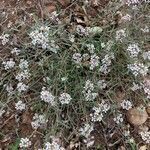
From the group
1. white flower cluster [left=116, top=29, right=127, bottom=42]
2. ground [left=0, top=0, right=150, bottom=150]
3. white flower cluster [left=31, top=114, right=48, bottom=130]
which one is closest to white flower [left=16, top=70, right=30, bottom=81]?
ground [left=0, top=0, right=150, bottom=150]

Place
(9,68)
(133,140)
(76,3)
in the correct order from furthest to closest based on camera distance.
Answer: (76,3), (9,68), (133,140)

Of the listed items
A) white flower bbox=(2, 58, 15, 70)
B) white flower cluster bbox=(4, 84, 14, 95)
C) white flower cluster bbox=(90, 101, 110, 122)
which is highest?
white flower bbox=(2, 58, 15, 70)

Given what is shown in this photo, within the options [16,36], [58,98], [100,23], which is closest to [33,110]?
[58,98]

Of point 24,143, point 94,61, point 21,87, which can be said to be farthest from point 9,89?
point 94,61

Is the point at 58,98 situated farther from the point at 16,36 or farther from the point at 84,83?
the point at 16,36

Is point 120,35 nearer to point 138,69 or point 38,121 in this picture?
point 138,69

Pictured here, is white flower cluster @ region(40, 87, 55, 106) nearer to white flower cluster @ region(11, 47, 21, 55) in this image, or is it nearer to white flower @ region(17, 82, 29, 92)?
white flower @ region(17, 82, 29, 92)

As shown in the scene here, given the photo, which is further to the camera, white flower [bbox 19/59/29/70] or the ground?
white flower [bbox 19/59/29/70]
